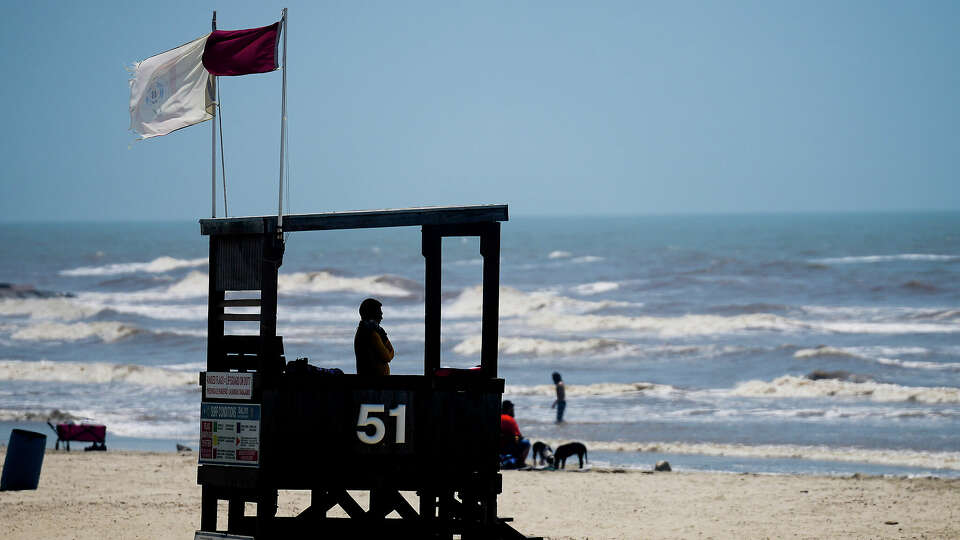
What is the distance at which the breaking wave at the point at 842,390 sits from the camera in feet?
90.5

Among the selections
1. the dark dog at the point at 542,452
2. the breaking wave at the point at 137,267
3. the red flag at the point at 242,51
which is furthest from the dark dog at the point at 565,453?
the breaking wave at the point at 137,267

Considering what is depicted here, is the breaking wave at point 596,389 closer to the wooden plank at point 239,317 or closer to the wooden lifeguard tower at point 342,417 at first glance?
the wooden lifeguard tower at point 342,417

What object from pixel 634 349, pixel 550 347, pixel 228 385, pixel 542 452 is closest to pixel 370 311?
pixel 228 385

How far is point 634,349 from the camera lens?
41.0 m

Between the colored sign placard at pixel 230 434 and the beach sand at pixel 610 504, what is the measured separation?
10.0 feet

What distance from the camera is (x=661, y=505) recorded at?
14.9 m

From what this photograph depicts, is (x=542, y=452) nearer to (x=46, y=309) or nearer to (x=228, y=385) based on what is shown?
(x=228, y=385)

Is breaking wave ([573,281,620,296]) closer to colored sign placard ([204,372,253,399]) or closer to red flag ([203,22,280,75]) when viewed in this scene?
red flag ([203,22,280,75])

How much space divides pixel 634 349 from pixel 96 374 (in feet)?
61.2

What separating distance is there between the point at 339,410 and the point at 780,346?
32.0 metres

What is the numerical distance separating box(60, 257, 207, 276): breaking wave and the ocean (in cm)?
61

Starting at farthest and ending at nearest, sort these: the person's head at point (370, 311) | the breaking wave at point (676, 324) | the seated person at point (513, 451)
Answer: the breaking wave at point (676, 324) → the seated person at point (513, 451) → the person's head at point (370, 311)

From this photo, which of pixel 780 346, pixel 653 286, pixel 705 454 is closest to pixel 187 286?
pixel 653 286

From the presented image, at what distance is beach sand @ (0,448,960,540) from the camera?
1316 cm
